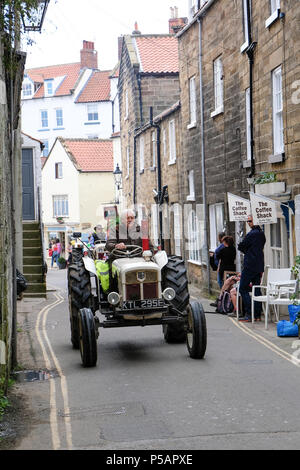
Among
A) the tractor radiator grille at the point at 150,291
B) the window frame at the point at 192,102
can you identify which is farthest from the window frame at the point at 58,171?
the tractor radiator grille at the point at 150,291

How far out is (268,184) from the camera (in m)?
15.5

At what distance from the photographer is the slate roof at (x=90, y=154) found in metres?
53.8

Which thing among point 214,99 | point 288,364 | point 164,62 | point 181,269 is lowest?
point 288,364

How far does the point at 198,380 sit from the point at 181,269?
265cm

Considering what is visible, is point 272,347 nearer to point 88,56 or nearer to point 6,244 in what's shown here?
point 6,244

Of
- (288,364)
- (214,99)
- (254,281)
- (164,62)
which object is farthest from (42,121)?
(288,364)

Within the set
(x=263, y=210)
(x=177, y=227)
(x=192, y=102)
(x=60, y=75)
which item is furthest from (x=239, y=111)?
(x=60, y=75)

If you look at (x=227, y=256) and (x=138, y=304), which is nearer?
(x=138, y=304)

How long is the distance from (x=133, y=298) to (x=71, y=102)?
5832 cm

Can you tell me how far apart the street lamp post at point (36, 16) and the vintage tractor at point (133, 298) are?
360cm

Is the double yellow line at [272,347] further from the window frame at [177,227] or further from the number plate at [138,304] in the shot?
the window frame at [177,227]

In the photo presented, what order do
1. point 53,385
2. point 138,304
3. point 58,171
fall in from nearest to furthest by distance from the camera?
point 53,385, point 138,304, point 58,171

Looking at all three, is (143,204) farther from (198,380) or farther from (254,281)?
(198,380)

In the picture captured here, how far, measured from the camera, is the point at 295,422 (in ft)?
22.9
